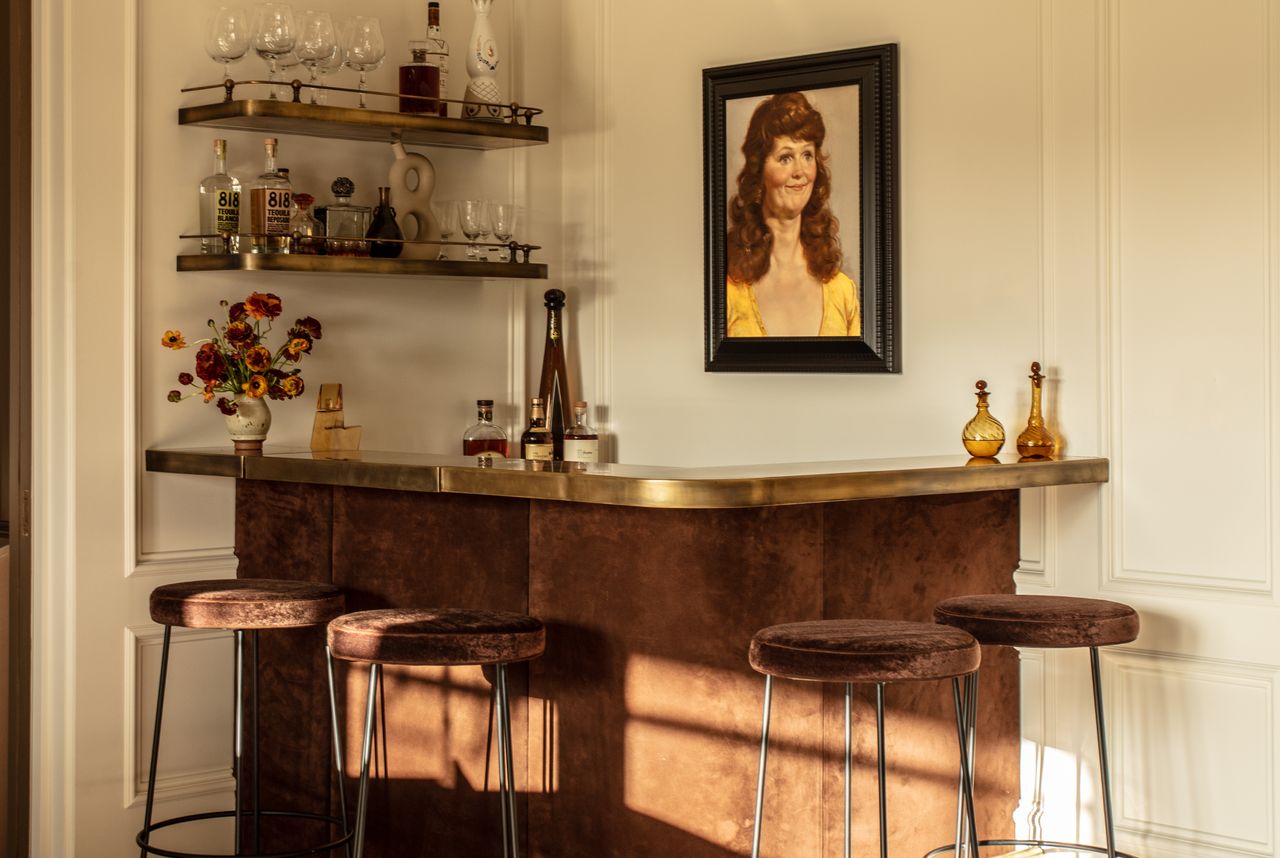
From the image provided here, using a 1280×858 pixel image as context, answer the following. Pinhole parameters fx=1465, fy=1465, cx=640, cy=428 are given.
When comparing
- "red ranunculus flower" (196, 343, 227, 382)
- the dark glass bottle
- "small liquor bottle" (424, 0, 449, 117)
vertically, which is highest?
"small liquor bottle" (424, 0, 449, 117)

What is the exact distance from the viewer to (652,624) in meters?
2.92

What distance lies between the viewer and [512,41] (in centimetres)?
454

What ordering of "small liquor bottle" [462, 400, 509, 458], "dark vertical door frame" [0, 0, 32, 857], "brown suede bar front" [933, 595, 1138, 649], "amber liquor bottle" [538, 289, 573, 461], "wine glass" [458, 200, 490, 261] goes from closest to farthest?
"brown suede bar front" [933, 595, 1138, 649] < "dark vertical door frame" [0, 0, 32, 857] < "wine glass" [458, 200, 490, 261] < "small liquor bottle" [462, 400, 509, 458] < "amber liquor bottle" [538, 289, 573, 461]

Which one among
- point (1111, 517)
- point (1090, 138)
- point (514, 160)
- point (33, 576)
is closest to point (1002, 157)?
point (1090, 138)

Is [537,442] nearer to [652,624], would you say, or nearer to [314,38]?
[652,624]

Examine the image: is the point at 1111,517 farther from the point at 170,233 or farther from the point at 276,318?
the point at 170,233

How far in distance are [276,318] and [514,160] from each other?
38.5 inches

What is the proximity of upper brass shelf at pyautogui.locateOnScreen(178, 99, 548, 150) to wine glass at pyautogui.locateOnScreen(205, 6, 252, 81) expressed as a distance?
12cm

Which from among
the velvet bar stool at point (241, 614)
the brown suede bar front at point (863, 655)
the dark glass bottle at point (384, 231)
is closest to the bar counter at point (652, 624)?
the velvet bar stool at point (241, 614)

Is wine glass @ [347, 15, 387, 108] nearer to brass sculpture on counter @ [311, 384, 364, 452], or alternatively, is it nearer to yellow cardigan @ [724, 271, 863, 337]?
brass sculpture on counter @ [311, 384, 364, 452]

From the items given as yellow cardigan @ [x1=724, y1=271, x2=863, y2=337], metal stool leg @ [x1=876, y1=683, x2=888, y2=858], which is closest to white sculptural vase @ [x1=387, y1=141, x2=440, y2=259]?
yellow cardigan @ [x1=724, y1=271, x2=863, y2=337]

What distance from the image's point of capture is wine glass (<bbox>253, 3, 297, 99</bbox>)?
3.65 metres

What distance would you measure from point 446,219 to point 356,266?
0.42 meters

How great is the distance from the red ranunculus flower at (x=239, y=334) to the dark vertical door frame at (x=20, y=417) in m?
0.48
